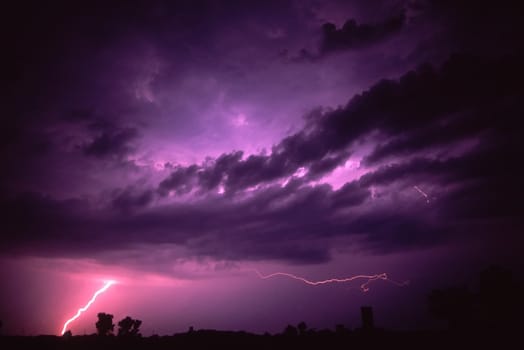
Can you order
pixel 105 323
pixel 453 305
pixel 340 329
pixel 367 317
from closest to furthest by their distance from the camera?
1. pixel 367 317
2. pixel 340 329
3. pixel 453 305
4. pixel 105 323

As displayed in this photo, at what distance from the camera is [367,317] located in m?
16.1

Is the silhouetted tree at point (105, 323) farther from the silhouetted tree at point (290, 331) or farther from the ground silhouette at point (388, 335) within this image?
the silhouetted tree at point (290, 331)

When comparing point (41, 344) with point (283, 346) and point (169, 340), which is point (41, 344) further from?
point (283, 346)

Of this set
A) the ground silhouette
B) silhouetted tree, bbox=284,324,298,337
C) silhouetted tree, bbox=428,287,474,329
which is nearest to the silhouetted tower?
the ground silhouette

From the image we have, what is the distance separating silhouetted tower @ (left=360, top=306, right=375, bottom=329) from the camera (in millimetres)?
16016

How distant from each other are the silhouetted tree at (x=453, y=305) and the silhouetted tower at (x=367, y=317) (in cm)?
891

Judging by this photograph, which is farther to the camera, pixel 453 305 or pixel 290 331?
pixel 453 305

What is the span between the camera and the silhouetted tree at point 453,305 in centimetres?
2203

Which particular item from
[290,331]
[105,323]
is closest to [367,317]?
[290,331]

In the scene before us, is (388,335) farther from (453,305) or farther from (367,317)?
(453,305)

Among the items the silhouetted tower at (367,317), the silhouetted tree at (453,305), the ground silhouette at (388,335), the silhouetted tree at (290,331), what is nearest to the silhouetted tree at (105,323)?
the ground silhouette at (388,335)

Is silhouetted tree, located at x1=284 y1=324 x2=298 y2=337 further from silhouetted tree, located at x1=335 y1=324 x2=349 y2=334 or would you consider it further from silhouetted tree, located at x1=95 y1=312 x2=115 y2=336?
silhouetted tree, located at x1=95 y1=312 x2=115 y2=336

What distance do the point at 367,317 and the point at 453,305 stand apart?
945cm

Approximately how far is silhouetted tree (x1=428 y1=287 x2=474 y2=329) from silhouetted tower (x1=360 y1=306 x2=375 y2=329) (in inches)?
351
